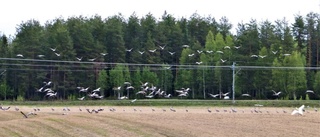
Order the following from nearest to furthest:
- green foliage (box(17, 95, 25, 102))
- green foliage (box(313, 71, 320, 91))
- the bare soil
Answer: the bare soil < green foliage (box(17, 95, 25, 102)) < green foliage (box(313, 71, 320, 91))

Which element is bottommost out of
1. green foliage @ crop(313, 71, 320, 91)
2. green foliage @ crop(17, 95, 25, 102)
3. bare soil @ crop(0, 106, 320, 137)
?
bare soil @ crop(0, 106, 320, 137)

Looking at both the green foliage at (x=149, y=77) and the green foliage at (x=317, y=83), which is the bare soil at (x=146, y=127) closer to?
the green foliage at (x=317, y=83)

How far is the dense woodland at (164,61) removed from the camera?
8838 cm

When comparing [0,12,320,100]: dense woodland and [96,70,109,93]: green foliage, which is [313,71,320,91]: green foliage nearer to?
[0,12,320,100]: dense woodland

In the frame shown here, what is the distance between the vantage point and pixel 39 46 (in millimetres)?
93438

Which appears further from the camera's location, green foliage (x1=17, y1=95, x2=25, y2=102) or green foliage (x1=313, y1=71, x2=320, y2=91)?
green foliage (x1=313, y1=71, x2=320, y2=91)

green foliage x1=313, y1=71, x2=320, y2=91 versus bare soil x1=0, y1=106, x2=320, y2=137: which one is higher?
green foliage x1=313, y1=71, x2=320, y2=91

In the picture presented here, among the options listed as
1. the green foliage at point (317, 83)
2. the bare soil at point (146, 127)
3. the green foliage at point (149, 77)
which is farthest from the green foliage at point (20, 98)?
the bare soil at point (146, 127)

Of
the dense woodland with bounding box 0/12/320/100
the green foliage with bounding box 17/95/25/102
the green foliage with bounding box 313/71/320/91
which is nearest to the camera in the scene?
the green foliage with bounding box 17/95/25/102

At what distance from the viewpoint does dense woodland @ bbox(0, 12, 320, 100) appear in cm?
8838

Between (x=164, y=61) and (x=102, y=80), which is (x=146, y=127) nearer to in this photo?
(x=102, y=80)

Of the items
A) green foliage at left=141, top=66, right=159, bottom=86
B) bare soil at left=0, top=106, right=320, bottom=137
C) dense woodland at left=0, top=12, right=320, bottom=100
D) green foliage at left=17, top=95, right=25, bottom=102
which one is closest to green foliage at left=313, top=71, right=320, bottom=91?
dense woodland at left=0, top=12, right=320, bottom=100

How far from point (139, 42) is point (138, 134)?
232 ft

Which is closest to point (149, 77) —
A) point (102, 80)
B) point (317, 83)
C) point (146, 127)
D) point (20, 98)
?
point (102, 80)
